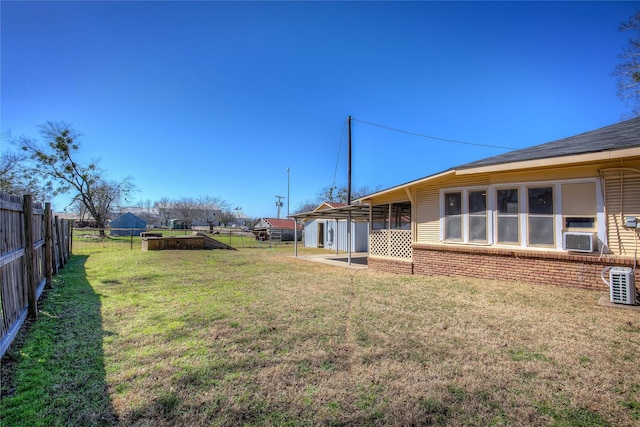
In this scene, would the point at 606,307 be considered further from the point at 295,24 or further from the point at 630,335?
the point at 295,24

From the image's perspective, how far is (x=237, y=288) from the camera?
7.09m

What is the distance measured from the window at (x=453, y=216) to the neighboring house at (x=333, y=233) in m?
8.83

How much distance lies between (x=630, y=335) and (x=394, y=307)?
3104 mm

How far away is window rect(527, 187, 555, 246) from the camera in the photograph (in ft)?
22.9

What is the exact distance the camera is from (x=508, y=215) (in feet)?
24.9

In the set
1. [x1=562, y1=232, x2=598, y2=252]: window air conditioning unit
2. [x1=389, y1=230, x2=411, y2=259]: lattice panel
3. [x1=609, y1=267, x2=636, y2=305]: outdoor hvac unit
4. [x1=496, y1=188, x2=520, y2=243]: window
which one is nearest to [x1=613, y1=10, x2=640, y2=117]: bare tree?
[x1=496, y1=188, x2=520, y2=243]: window

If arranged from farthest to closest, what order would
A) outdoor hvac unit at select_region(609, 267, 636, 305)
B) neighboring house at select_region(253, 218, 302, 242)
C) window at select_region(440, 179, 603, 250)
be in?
neighboring house at select_region(253, 218, 302, 242)
window at select_region(440, 179, 603, 250)
outdoor hvac unit at select_region(609, 267, 636, 305)

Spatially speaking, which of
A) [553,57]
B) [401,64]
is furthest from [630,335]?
[401,64]

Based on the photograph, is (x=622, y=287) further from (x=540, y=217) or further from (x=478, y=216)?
(x=478, y=216)

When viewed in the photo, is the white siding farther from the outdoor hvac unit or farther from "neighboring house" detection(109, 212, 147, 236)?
"neighboring house" detection(109, 212, 147, 236)

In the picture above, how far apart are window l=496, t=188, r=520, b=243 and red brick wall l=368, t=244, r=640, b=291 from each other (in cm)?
36

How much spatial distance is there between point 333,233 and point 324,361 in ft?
58.5

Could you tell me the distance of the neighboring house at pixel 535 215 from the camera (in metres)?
6.12

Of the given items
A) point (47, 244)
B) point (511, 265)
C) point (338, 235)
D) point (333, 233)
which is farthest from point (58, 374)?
point (333, 233)
